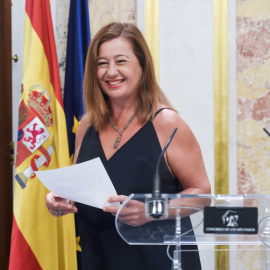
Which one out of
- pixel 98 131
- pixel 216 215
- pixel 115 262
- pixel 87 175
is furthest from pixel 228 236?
pixel 98 131

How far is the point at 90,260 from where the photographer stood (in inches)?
78.1

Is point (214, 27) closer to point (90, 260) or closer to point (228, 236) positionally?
point (90, 260)

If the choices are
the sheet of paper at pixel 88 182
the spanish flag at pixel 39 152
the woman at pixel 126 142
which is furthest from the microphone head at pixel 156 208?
the spanish flag at pixel 39 152

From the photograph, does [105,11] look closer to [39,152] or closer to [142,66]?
[39,152]

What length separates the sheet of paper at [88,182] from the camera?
1673 millimetres

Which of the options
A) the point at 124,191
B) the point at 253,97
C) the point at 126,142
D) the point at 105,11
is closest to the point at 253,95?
the point at 253,97

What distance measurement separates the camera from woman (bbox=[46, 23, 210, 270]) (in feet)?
6.38

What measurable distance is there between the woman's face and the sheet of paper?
44 cm

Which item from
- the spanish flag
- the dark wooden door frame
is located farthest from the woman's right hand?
the dark wooden door frame

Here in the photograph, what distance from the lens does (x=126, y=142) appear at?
2033 mm

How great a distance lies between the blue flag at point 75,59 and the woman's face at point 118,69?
114cm

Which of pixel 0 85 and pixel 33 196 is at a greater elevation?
pixel 0 85

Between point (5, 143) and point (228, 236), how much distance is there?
2.28 m

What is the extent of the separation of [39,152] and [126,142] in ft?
3.54
